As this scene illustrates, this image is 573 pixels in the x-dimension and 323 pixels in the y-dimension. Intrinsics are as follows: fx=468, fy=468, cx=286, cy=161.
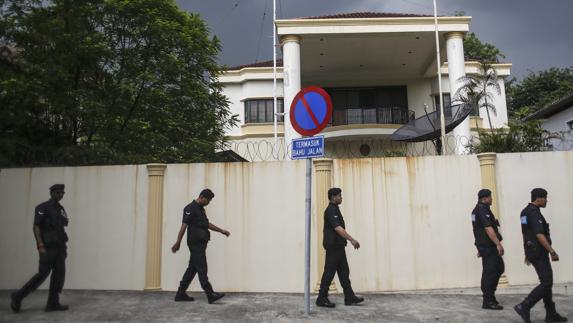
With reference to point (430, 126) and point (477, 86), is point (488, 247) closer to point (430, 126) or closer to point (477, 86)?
point (430, 126)

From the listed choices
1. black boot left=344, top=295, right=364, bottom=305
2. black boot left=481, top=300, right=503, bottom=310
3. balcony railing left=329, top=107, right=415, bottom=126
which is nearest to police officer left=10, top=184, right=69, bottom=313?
black boot left=344, top=295, right=364, bottom=305

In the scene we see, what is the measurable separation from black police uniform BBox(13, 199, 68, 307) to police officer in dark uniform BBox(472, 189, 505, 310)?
5.41m

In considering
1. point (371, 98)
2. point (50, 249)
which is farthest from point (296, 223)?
point (371, 98)

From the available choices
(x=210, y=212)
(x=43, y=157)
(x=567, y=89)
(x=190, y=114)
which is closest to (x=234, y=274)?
(x=210, y=212)

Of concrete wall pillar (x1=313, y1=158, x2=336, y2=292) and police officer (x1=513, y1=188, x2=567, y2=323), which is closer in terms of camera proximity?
police officer (x1=513, y1=188, x2=567, y2=323)

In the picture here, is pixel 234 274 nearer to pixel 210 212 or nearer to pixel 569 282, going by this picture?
pixel 210 212

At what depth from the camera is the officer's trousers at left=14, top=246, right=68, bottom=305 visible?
583 cm

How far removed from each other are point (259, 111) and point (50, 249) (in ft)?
60.3

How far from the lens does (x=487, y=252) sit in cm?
600

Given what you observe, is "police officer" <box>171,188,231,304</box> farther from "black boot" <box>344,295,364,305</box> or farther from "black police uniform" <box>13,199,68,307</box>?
"black boot" <box>344,295,364,305</box>

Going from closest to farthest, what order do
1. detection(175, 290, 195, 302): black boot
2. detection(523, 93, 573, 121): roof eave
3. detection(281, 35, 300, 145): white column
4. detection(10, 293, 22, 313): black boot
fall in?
1. detection(10, 293, 22, 313): black boot
2. detection(175, 290, 195, 302): black boot
3. detection(281, 35, 300, 145): white column
4. detection(523, 93, 573, 121): roof eave

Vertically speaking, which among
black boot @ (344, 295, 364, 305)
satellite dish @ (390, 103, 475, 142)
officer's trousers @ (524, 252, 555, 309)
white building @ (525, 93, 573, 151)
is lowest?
black boot @ (344, 295, 364, 305)

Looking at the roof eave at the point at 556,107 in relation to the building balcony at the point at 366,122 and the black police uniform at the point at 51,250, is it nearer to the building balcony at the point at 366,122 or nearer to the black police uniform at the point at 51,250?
the building balcony at the point at 366,122

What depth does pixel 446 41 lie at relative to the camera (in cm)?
1938
